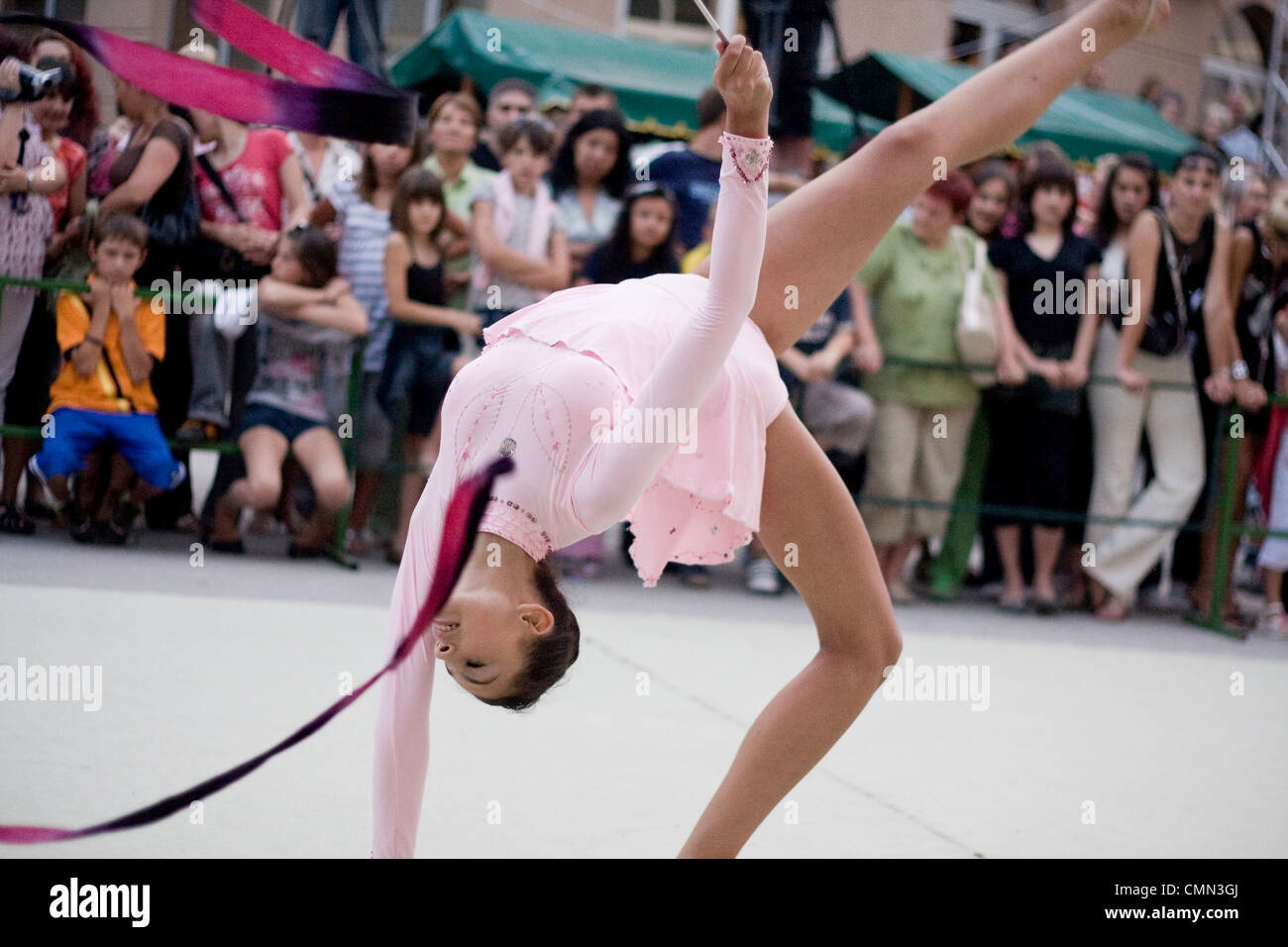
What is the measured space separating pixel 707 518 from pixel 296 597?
10.1 ft

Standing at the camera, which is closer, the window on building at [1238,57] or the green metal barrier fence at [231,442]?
the green metal barrier fence at [231,442]

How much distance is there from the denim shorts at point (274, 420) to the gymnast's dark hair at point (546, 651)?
369cm

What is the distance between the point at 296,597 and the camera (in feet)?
17.1

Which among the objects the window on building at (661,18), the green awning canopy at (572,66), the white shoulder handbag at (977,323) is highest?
the window on building at (661,18)

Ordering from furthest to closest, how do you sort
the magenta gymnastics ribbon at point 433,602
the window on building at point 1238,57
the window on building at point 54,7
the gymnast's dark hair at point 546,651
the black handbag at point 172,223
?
the window on building at point 1238,57 → the black handbag at point 172,223 → the window on building at point 54,7 → the gymnast's dark hair at point 546,651 → the magenta gymnastics ribbon at point 433,602

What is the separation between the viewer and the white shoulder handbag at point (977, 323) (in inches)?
247

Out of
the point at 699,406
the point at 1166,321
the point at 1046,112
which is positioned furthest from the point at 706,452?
the point at 1046,112

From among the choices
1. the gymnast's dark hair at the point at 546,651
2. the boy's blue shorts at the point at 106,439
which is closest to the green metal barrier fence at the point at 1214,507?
the boy's blue shorts at the point at 106,439

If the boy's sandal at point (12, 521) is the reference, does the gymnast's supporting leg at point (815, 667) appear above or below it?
above

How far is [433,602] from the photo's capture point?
1.97m

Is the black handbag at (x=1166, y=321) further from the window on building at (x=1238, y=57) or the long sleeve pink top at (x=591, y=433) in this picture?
the window on building at (x=1238, y=57)

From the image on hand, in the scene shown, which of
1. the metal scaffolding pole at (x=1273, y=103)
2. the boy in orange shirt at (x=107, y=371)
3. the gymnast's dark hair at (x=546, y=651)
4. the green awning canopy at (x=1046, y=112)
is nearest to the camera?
the gymnast's dark hair at (x=546, y=651)
